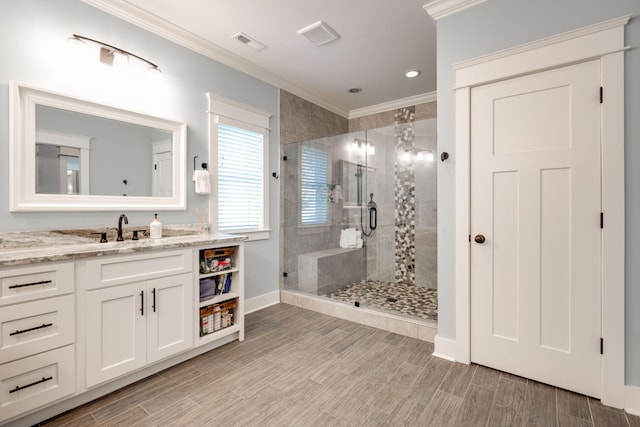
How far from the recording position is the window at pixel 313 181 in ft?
13.0

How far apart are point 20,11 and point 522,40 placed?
3.41m

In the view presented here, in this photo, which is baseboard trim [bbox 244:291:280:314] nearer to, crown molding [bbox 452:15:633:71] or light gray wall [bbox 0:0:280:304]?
light gray wall [bbox 0:0:280:304]

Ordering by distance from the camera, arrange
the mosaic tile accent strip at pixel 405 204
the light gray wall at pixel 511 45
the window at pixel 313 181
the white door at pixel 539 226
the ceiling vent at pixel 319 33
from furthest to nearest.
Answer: the window at pixel 313 181, the mosaic tile accent strip at pixel 405 204, the ceiling vent at pixel 319 33, the white door at pixel 539 226, the light gray wall at pixel 511 45

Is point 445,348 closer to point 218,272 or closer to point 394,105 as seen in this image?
point 218,272

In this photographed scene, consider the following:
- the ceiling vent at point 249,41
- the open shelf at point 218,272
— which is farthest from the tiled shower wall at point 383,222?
the open shelf at point 218,272

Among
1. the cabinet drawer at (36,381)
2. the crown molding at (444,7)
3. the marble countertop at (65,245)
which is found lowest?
the cabinet drawer at (36,381)

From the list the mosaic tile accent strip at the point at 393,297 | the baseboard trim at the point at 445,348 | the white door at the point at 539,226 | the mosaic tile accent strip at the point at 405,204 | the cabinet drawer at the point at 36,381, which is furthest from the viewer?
the mosaic tile accent strip at the point at 405,204

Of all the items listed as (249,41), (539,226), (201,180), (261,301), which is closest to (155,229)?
(201,180)

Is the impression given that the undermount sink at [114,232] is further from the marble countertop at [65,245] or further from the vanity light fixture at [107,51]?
the vanity light fixture at [107,51]

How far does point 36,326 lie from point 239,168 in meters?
2.21

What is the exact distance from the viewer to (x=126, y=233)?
2.41m

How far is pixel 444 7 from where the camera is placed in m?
2.34

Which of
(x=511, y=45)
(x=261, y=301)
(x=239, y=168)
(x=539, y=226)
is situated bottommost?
(x=261, y=301)

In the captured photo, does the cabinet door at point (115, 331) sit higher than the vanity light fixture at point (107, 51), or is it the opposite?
the vanity light fixture at point (107, 51)
